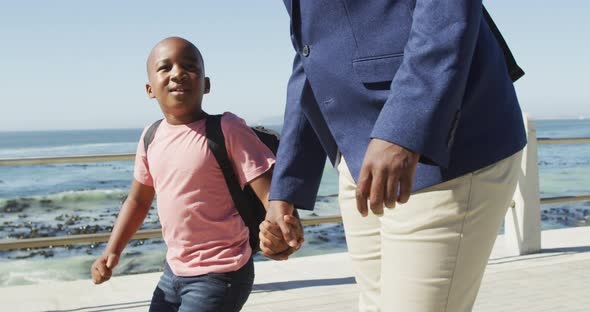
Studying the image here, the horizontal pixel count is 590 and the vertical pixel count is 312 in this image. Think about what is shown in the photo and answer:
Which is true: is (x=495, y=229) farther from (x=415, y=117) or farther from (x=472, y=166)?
(x=415, y=117)

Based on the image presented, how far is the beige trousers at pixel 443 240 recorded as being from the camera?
1581mm

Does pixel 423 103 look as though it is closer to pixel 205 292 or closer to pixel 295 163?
pixel 295 163

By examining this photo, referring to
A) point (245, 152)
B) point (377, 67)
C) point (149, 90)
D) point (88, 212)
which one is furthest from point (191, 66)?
point (88, 212)

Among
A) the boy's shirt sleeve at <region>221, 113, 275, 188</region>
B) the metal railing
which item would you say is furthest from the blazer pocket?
the metal railing

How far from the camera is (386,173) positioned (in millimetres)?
1345

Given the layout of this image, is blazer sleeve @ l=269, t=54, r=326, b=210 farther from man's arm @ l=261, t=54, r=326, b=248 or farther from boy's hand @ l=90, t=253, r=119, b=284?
boy's hand @ l=90, t=253, r=119, b=284

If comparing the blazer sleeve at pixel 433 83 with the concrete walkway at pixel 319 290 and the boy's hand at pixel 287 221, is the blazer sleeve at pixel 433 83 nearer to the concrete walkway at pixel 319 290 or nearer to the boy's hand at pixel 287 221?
the boy's hand at pixel 287 221

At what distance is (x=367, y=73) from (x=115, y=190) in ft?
128

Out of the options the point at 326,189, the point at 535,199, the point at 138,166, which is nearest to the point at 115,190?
the point at 326,189

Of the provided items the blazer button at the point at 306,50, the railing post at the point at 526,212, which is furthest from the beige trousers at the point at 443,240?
the railing post at the point at 526,212

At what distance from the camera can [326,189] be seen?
114 feet

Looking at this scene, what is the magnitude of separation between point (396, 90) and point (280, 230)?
0.55 m

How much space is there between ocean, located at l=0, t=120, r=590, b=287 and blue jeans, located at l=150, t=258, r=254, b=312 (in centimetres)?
266

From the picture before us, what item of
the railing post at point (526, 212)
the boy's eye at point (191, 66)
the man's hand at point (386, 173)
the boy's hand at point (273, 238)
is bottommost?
the railing post at point (526, 212)
